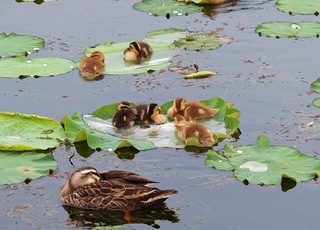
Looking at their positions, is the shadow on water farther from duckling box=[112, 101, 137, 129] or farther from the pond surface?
duckling box=[112, 101, 137, 129]

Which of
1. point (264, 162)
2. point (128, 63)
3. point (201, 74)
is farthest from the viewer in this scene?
point (128, 63)

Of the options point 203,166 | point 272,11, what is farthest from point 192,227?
point 272,11

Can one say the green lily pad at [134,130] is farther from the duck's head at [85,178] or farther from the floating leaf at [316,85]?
the floating leaf at [316,85]

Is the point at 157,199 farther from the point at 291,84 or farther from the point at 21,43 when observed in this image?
the point at 21,43

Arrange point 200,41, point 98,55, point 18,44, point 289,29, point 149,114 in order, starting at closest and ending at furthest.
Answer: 1. point 149,114
2. point 98,55
3. point 18,44
4. point 200,41
5. point 289,29

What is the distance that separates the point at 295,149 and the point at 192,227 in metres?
1.48

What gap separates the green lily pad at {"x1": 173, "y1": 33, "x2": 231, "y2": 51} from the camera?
10.4 meters

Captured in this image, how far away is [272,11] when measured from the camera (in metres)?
11.7

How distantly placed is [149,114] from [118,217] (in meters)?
1.59

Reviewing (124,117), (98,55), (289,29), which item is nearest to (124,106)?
(124,117)

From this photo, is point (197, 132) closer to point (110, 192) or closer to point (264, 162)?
point (264, 162)

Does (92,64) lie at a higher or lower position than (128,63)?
higher

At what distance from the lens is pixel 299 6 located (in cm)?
1173

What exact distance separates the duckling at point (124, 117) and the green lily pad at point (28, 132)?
0.49 metres
